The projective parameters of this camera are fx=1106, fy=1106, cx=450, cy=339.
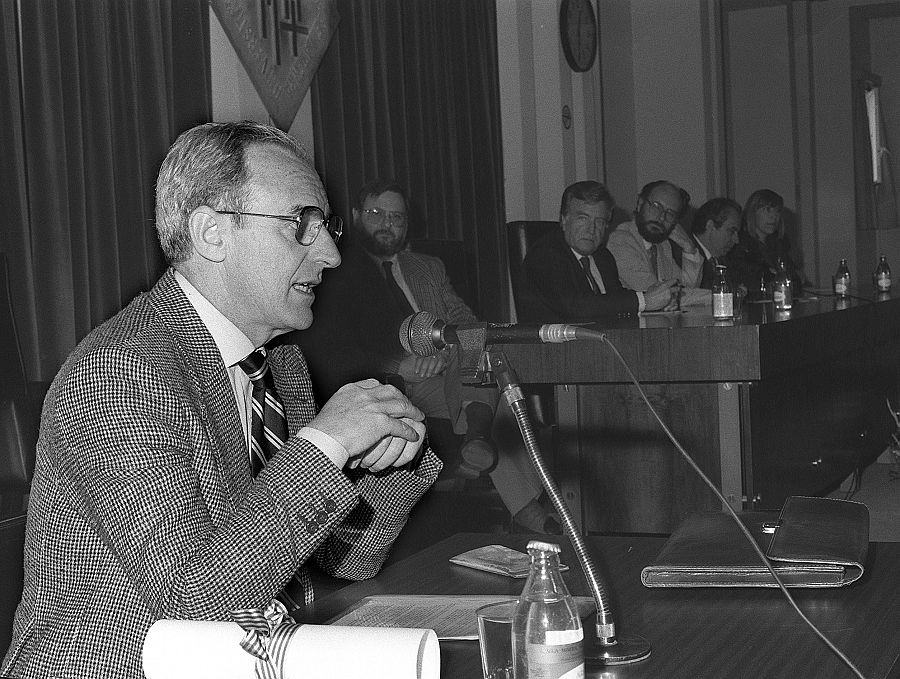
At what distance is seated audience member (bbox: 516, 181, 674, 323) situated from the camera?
4.38m

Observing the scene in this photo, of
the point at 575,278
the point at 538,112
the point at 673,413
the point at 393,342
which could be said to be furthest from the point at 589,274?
the point at 538,112

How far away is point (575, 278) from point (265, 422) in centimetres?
312

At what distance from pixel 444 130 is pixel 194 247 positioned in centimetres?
412

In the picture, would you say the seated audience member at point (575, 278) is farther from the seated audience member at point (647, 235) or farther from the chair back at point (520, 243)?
the seated audience member at point (647, 235)

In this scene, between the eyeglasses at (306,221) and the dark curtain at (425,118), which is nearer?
the eyeglasses at (306,221)

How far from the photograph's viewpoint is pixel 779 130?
25.0ft

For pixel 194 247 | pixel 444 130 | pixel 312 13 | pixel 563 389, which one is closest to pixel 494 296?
pixel 444 130

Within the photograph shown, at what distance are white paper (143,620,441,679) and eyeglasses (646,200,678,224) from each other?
473 centimetres

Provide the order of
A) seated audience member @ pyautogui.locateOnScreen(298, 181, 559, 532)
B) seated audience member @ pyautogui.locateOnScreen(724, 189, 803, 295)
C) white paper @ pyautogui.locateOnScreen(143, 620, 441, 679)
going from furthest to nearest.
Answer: seated audience member @ pyautogui.locateOnScreen(724, 189, 803, 295) → seated audience member @ pyautogui.locateOnScreen(298, 181, 559, 532) → white paper @ pyautogui.locateOnScreen(143, 620, 441, 679)

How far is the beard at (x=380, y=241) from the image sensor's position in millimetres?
3875

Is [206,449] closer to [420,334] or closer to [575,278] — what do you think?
[420,334]

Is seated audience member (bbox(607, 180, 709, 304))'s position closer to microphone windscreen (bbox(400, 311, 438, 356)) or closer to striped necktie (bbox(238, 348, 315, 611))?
striped necktie (bbox(238, 348, 315, 611))

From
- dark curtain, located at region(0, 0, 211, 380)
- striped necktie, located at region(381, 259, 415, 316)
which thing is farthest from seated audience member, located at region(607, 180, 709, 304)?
dark curtain, located at region(0, 0, 211, 380)

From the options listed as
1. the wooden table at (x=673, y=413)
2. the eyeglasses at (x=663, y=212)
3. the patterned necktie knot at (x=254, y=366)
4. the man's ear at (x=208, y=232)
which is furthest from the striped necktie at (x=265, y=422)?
the eyeglasses at (x=663, y=212)
